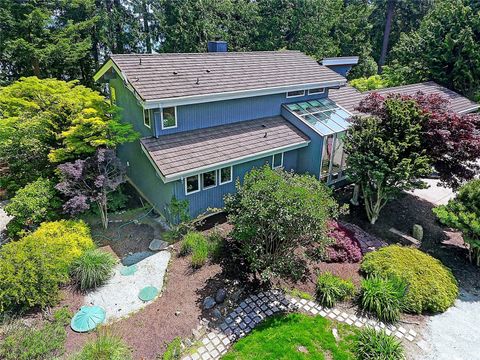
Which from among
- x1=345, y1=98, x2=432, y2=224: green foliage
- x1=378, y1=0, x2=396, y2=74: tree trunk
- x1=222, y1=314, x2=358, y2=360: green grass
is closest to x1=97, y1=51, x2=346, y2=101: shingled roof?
x1=345, y1=98, x2=432, y2=224: green foliage

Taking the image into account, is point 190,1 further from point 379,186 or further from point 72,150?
point 379,186

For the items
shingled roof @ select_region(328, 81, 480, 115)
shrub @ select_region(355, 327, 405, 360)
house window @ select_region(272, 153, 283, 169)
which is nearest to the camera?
shrub @ select_region(355, 327, 405, 360)

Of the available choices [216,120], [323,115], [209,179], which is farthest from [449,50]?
[209,179]

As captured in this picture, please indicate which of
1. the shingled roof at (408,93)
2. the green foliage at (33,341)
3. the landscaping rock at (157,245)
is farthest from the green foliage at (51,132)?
the shingled roof at (408,93)

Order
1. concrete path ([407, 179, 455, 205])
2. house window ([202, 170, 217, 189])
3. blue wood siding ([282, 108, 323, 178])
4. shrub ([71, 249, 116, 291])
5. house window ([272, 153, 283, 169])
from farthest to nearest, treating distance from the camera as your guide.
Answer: concrete path ([407, 179, 455, 205]), blue wood siding ([282, 108, 323, 178]), house window ([272, 153, 283, 169]), house window ([202, 170, 217, 189]), shrub ([71, 249, 116, 291])

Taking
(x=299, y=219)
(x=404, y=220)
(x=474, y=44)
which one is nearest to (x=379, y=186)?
(x=404, y=220)

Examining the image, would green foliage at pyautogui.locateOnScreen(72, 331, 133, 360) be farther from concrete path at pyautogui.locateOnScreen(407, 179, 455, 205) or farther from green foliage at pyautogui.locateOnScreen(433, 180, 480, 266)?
concrete path at pyautogui.locateOnScreen(407, 179, 455, 205)
